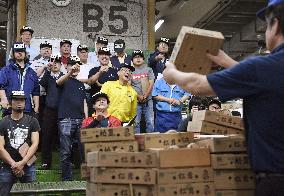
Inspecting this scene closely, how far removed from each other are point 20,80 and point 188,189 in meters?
5.28

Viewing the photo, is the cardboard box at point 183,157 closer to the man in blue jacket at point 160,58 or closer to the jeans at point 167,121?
the jeans at point 167,121

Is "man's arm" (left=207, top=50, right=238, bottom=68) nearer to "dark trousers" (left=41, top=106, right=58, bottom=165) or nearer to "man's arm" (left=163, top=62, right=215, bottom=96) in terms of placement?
"man's arm" (left=163, top=62, right=215, bottom=96)

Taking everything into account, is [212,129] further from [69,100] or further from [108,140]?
Answer: [69,100]

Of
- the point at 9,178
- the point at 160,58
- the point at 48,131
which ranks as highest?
the point at 160,58

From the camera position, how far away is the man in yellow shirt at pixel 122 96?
806 centimetres

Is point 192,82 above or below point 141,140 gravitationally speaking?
above

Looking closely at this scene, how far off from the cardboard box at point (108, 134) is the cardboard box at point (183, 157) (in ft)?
2.40

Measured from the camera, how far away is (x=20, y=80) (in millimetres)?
8039

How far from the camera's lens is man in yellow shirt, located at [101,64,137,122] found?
317 inches

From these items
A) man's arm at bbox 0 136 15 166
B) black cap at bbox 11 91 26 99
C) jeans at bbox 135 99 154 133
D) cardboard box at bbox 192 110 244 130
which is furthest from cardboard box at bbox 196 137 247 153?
jeans at bbox 135 99 154 133

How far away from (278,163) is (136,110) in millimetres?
6100

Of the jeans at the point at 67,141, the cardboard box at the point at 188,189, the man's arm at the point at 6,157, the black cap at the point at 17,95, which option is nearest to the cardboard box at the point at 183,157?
the cardboard box at the point at 188,189

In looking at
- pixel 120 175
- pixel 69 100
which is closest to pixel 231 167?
pixel 120 175

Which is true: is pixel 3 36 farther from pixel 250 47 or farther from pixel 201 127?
pixel 201 127
